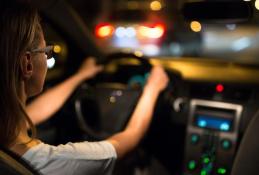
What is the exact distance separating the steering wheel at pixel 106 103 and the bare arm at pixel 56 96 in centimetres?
6

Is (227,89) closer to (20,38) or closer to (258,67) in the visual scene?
(258,67)

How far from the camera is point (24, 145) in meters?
1.83

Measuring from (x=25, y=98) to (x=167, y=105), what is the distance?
1395 millimetres

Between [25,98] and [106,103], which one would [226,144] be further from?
[25,98]

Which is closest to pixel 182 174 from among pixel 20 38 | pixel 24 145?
pixel 24 145

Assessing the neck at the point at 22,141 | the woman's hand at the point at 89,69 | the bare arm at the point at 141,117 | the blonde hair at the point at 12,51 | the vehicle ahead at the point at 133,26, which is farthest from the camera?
the vehicle ahead at the point at 133,26

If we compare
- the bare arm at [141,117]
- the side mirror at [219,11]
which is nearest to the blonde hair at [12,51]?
the bare arm at [141,117]

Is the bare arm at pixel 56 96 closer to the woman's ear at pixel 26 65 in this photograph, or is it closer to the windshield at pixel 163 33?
the windshield at pixel 163 33

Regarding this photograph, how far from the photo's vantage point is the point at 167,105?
3.12 metres

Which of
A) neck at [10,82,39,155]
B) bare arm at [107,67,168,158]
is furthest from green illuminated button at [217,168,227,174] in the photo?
neck at [10,82,39,155]

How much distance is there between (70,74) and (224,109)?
44.4 inches

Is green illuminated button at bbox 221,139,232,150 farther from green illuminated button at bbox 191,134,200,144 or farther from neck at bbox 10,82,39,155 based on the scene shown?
neck at bbox 10,82,39,155

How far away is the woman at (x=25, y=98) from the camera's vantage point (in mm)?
1695

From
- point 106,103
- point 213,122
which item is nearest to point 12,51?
point 106,103
